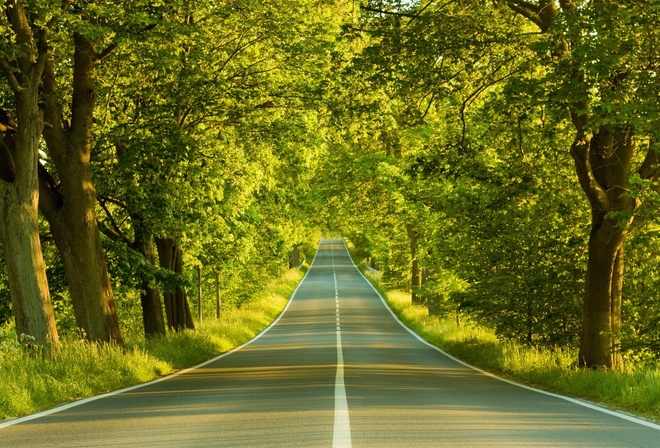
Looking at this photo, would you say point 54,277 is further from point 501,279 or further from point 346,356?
point 501,279

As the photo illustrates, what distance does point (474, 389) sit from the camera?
523 inches

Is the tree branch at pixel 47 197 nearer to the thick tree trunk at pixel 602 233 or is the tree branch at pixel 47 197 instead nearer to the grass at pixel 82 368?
the grass at pixel 82 368

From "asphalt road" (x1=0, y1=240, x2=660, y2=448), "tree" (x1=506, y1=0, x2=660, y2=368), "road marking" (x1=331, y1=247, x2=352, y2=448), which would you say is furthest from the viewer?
"tree" (x1=506, y1=0, x2=660, y2=368)

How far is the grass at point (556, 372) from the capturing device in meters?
11.0

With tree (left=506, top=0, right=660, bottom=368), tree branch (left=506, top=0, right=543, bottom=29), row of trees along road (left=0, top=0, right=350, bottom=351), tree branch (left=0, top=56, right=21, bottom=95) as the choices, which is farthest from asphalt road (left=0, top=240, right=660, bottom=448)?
tree branch (left=506, top=0, right=543, bottom=29)

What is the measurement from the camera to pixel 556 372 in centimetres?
1480

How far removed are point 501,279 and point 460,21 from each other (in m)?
6.40

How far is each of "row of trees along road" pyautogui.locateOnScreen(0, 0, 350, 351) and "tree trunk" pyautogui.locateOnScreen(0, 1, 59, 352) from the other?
22mm

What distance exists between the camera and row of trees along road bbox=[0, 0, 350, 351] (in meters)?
14.0

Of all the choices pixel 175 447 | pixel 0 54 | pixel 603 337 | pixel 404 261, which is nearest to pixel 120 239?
pixel 0 54

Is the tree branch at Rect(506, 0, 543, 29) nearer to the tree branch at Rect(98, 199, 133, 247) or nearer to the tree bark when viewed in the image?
the tree bark

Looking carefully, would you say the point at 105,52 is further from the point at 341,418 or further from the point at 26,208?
the point at 341,418

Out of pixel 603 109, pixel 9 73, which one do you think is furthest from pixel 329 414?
pixel 9 73

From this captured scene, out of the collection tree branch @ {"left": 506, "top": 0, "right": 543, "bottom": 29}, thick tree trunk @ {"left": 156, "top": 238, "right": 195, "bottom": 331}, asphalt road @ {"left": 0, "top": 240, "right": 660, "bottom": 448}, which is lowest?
asphalt road @ {"left": 0, "top": 240, "right": 660, "bottom": 448}
